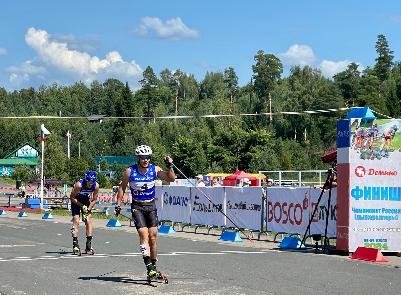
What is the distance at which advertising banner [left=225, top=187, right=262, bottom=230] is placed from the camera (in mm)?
23047

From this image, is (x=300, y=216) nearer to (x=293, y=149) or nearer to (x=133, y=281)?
(x=133, y=281)

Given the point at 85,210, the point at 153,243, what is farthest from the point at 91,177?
the point at 153,243

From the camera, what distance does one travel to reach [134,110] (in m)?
144

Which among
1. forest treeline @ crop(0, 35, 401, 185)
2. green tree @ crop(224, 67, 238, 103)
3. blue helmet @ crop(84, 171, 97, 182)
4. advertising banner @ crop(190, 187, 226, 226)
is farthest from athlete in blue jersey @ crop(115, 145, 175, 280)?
green tree @ crop(224, 67, 238, 103)

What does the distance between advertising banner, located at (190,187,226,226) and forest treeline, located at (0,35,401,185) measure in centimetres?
5127

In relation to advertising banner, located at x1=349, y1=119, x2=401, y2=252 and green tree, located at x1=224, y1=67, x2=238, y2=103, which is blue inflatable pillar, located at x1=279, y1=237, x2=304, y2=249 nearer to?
advertising banner, located at x1=349, y1=119, x2=401, y2=252

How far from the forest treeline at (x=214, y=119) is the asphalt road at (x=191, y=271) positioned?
60.9m

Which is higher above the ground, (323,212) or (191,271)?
(323,212)

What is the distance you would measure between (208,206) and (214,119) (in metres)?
104

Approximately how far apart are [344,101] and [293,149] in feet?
103

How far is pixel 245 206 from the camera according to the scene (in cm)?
2375

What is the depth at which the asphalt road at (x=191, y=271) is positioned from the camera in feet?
35.3

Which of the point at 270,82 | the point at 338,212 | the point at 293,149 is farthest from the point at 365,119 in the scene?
the point at 270,82

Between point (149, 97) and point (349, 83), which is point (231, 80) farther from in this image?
point (349, 83)
